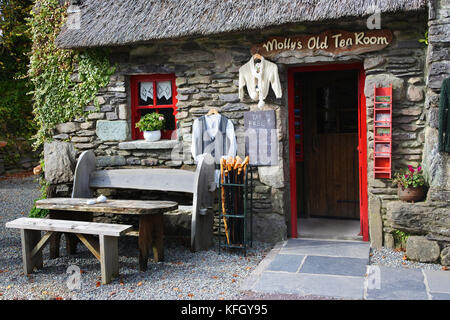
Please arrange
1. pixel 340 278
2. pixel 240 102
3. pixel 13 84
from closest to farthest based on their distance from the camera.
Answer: pixel 340 278 → pixel 240 102 → pixel 13 84

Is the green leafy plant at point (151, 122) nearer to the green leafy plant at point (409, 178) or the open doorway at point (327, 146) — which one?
the open doorway at point (327, 146)

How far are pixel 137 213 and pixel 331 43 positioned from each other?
3009 millimetres

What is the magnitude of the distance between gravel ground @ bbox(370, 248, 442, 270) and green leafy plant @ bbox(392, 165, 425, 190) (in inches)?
29.5

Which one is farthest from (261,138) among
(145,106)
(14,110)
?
(14,110)

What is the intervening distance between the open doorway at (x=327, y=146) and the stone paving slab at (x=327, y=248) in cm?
97

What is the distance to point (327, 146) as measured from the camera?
23.0ft

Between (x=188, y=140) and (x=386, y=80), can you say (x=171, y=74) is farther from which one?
(x=386, y=80)

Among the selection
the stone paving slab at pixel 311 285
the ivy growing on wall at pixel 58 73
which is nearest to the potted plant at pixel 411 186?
the stone paving slab at pixel 311 285

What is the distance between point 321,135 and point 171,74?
2.53 meters

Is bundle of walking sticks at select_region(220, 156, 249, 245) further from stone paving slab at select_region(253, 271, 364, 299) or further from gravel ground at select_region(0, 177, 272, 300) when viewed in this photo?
stone paving slab at select_region(253, 271, 364, 299)

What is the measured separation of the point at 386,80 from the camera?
520cm

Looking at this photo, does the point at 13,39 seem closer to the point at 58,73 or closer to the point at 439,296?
the point at 58,73

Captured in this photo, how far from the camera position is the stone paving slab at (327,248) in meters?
5.14

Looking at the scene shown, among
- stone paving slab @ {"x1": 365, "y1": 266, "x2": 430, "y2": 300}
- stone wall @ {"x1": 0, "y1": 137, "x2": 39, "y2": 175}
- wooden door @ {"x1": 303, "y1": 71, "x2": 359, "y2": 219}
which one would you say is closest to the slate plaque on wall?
wooden door @ {"x1": 303, "y1": 71, "x2": 359, "y2": 219}
